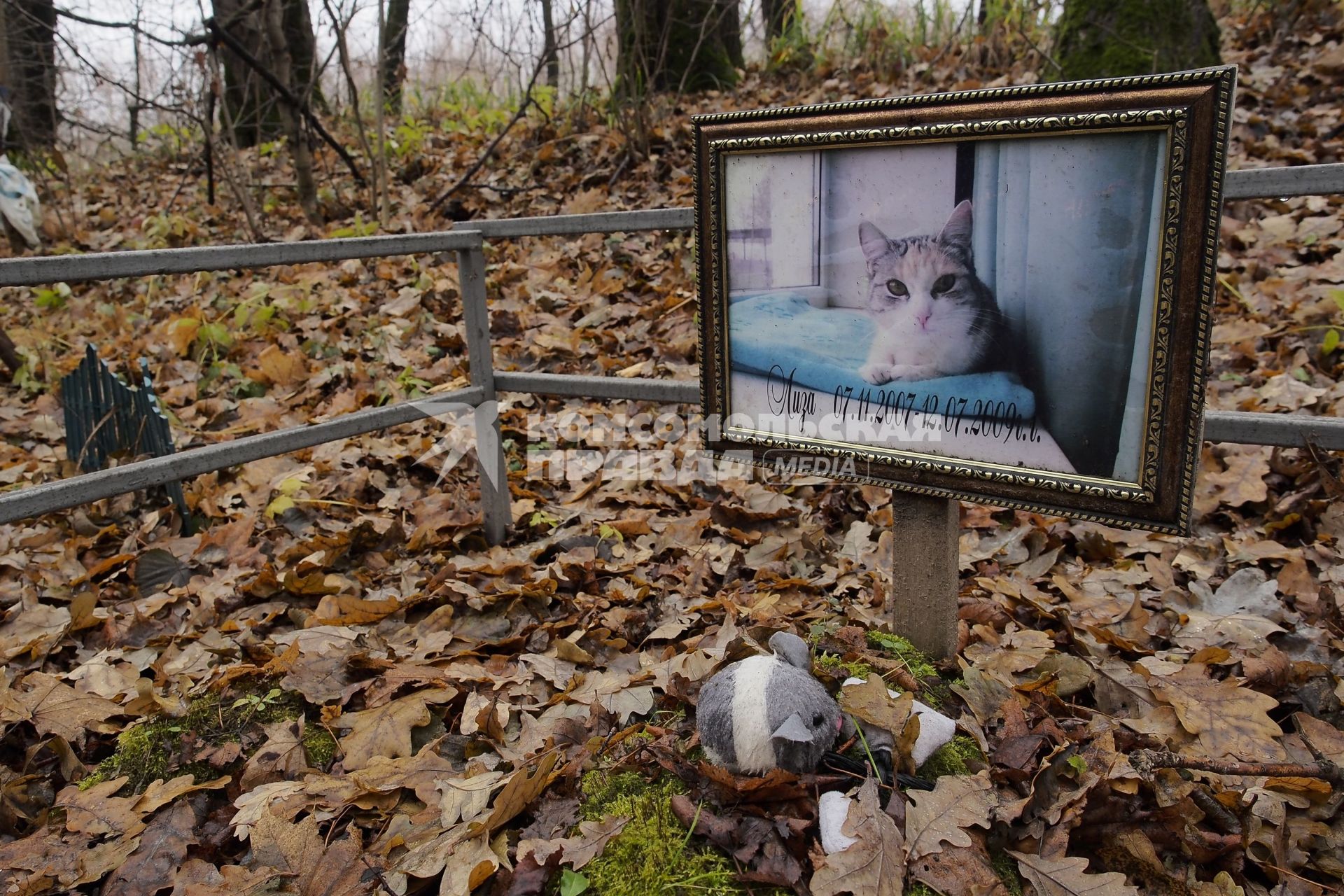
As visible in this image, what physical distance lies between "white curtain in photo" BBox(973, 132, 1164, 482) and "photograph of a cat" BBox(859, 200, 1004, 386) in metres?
0.04

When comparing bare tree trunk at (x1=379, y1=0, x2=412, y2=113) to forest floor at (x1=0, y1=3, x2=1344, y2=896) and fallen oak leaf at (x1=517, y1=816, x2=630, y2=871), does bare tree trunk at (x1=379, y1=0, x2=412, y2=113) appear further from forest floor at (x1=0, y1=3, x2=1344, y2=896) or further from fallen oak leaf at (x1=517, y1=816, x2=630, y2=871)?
fallen oak leaf at (x1=517, y1=816, x2=630, y2=871)

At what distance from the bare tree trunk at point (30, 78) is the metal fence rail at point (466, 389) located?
794 centimetres

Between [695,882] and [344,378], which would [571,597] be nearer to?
[695,882]

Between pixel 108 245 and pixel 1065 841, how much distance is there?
9.13m

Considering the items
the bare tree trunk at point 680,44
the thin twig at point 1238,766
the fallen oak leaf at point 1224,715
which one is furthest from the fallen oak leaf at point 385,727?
the bare tree trunk at point 680,44

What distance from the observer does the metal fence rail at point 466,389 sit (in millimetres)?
1967

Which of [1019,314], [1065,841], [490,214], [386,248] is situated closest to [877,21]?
[490,214]

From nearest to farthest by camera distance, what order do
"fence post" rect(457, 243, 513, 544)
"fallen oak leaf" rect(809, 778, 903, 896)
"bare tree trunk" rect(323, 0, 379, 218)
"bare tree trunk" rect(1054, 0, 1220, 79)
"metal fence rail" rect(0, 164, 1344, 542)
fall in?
"fallen oak leaf" rect(809, 778, 903, 896) → "metal fence rail" rect(0, 164, 1344, 542) → "fence post" rect(457, 243, 513, 544) → "bare tree trunk" rect(1054, 0, 1220, 79) → "bare tree trunk" rect(323, 0, 379, 218)

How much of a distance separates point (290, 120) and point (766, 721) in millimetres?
7072

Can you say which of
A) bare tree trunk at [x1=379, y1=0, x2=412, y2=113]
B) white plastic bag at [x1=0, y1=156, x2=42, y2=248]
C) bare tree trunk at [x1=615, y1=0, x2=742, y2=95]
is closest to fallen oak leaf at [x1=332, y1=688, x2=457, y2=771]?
bare tree trunk at [x1=615, y1=0, x2=742, y2=95]

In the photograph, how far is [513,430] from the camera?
13.8 ft

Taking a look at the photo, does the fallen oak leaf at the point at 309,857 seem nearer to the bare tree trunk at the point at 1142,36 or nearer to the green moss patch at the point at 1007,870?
the green moss patch at the point at 1007,870

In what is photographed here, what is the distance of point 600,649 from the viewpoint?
2.58m

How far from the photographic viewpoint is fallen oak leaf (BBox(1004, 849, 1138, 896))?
1.49 metres
